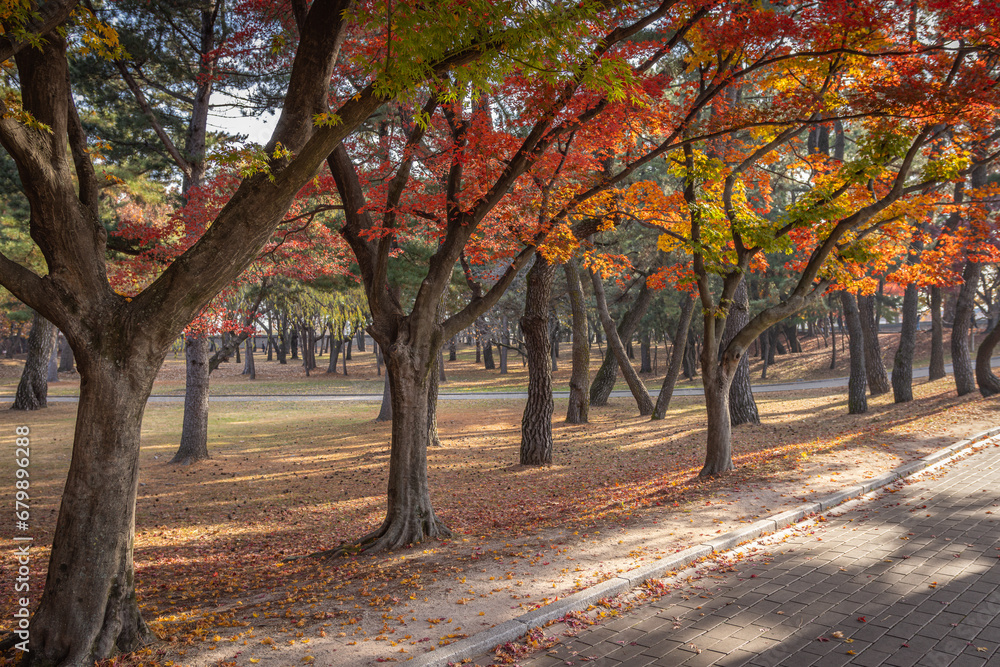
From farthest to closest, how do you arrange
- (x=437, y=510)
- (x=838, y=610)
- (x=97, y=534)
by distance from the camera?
1. (x=437, y=510)
2. (x=838, y=610)
3. (x=97, y=534)

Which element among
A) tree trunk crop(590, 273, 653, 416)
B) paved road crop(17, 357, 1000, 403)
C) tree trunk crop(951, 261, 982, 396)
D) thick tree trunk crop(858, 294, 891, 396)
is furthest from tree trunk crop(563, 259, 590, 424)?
tree trunk crop(951, 261, 982, 396)

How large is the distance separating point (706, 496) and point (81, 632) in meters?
7.02

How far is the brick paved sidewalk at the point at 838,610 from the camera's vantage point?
14.1 ft

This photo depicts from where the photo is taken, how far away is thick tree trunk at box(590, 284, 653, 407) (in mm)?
22062

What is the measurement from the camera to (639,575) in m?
5.61

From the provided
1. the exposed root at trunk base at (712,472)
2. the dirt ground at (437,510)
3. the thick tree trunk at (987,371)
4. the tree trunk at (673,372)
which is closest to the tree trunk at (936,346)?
the dirt ground at (437,510)

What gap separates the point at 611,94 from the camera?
6016mm

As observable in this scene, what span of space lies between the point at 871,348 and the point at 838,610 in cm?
1809

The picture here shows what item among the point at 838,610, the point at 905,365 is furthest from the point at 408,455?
the point at 905,365

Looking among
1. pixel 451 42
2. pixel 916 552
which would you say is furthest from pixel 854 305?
pixel 451 42

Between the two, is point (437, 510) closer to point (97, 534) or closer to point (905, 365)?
point (97, 534)

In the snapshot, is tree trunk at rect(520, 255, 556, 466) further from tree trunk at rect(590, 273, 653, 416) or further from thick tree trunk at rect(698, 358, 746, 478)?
tree trunk at rect(590, 273, 653, 416)

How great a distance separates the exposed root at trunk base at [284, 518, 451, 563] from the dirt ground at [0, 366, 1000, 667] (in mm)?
182

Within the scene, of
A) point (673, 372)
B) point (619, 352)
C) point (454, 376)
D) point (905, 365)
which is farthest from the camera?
point (454, 376)
